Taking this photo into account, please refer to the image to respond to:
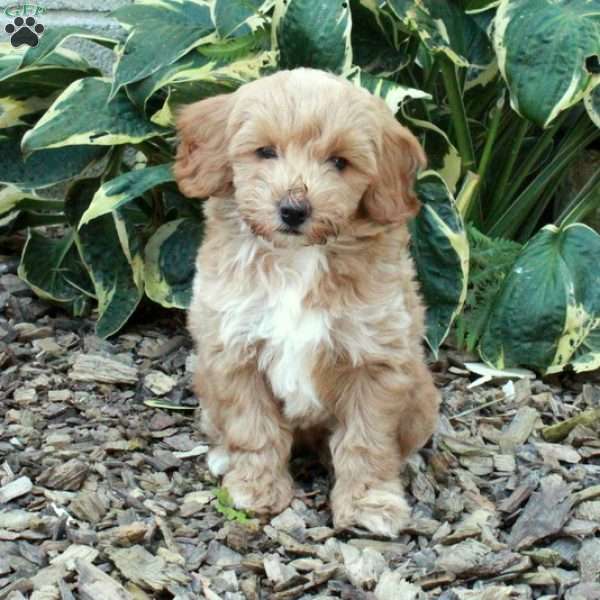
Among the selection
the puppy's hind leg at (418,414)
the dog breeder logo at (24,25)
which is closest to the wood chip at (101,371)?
the puppy's hind leg at (418,414)

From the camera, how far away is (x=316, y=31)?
4.24m

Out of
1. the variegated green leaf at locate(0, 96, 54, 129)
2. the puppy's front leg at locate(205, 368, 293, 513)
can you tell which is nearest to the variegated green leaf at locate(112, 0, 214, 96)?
the variegated green leaf at locate(0, 96, 54, 129)

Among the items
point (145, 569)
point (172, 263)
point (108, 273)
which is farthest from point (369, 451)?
point (108, 273)

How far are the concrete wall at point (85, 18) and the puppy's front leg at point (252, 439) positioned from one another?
2944 mm

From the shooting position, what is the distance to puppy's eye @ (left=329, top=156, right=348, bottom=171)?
317 cm

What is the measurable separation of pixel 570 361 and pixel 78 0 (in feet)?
10.8

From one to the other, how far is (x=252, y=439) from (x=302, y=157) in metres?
0.96

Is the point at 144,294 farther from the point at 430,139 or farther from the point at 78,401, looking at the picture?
the point at 430,139

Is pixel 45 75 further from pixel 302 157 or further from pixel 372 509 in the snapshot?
pixel 372 509

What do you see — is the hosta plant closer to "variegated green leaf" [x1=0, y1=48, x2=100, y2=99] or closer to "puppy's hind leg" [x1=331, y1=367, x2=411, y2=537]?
"variegated green leaf" [x1=0, y1=48, x2=100, y2=99]

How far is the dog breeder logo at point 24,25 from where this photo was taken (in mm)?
5641

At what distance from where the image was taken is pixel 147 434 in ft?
13.3

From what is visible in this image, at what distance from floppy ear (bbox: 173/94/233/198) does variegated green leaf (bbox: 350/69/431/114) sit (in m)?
0.97

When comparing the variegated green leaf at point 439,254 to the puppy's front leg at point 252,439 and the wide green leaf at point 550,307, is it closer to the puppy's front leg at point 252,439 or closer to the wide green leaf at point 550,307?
the wide green leaf at point 550,307
